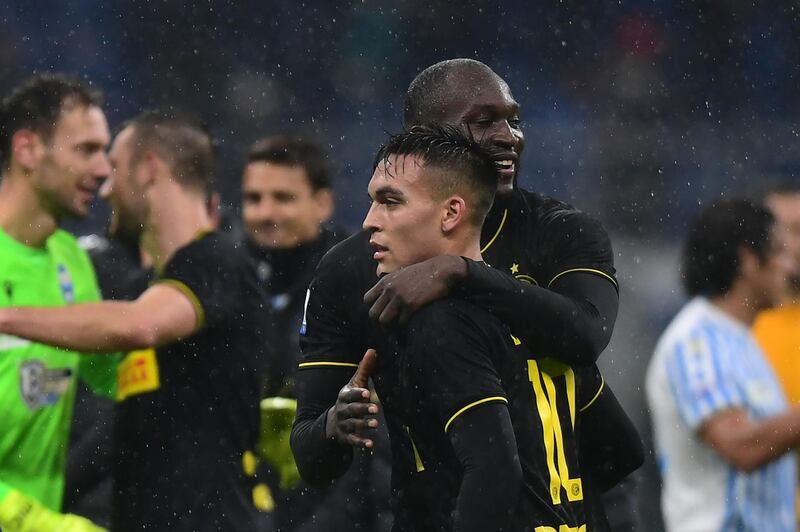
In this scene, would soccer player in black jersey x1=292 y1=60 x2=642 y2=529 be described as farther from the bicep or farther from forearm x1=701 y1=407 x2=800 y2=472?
the bicep

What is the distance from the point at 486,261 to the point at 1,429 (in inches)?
78.0

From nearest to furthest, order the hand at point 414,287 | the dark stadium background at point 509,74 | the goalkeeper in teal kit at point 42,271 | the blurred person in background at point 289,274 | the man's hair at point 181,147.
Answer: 1. the hand at point 414,287
2. the goalkeeper in teal kit at point 42,271
3. the man's hair at point 181,147
4. the blurred person in background at point 289,274
5. the dark stadium background at point 509,74

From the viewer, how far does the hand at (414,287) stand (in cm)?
245

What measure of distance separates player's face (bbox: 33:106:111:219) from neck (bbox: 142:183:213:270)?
21 cm

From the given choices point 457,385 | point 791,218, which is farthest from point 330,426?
point 791,218

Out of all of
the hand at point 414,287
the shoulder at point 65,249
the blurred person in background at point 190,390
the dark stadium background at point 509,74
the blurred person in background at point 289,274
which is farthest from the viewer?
the dark stadium background at point 509,74

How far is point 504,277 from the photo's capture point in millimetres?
2512

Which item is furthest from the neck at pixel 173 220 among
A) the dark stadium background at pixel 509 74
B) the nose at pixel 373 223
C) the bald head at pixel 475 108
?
the dark stadium background at pixel 509 74

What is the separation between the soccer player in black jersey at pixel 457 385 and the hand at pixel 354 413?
0.08 m

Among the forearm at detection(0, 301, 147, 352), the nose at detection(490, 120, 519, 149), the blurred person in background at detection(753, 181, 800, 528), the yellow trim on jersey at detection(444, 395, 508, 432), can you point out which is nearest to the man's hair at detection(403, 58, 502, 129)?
the nose at detection(490, 120, 519, 149)

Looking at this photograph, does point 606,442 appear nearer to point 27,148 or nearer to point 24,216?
Result: point 24,216

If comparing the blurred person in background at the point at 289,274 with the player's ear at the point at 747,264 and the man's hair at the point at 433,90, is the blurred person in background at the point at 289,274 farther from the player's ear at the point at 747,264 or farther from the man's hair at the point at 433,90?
the man's hair at the point at 433,90

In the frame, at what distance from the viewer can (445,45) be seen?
1095cm

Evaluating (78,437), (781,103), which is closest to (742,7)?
(781,103)
